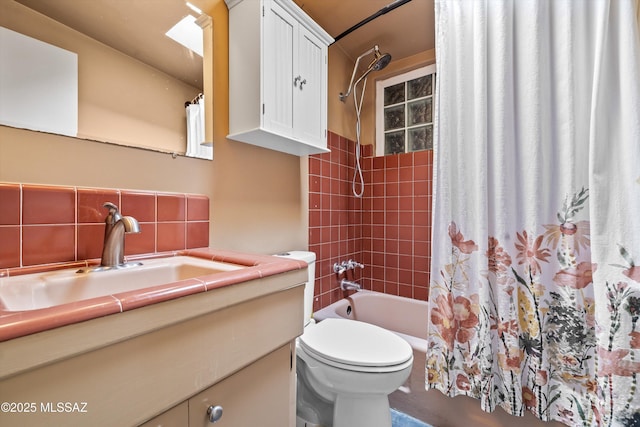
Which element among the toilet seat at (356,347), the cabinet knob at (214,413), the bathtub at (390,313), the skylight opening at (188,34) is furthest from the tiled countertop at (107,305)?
the bathtub at (390,313)

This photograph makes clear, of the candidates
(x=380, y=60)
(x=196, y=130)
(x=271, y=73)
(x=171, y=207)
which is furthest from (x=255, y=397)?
(x=380, y=60)

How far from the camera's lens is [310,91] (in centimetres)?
136

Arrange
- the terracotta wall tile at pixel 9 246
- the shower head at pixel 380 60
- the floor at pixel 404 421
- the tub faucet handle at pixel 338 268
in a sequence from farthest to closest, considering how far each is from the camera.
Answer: the tub faucet handle at pixel 338 268
the shower head at pixel 380 60
the floor at pixel 404 421
the terracotta wall tile at pixel 9 246

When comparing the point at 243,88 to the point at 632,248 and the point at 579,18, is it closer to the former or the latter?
the point at 579,18

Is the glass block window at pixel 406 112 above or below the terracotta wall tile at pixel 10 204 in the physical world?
above

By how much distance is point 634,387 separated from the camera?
80 cm

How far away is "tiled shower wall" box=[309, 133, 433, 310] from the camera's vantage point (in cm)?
180

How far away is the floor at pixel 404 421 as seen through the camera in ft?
4.20

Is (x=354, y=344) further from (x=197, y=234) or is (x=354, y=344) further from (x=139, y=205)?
(x=139, y=205)

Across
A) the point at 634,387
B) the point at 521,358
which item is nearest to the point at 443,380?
the point at 521,358

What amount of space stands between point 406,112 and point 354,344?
5.71 ft

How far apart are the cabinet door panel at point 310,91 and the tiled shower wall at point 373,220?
323 mm

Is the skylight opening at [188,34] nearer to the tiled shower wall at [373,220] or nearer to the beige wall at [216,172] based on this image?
the beige wall at [216,172]

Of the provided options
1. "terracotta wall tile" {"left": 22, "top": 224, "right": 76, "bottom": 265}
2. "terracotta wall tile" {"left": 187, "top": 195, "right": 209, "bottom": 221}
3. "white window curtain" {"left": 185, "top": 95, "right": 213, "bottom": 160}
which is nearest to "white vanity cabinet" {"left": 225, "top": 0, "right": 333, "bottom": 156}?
"white window curtain" {"left": 185, "top": 95, "right": 213, "bottom": 160}
